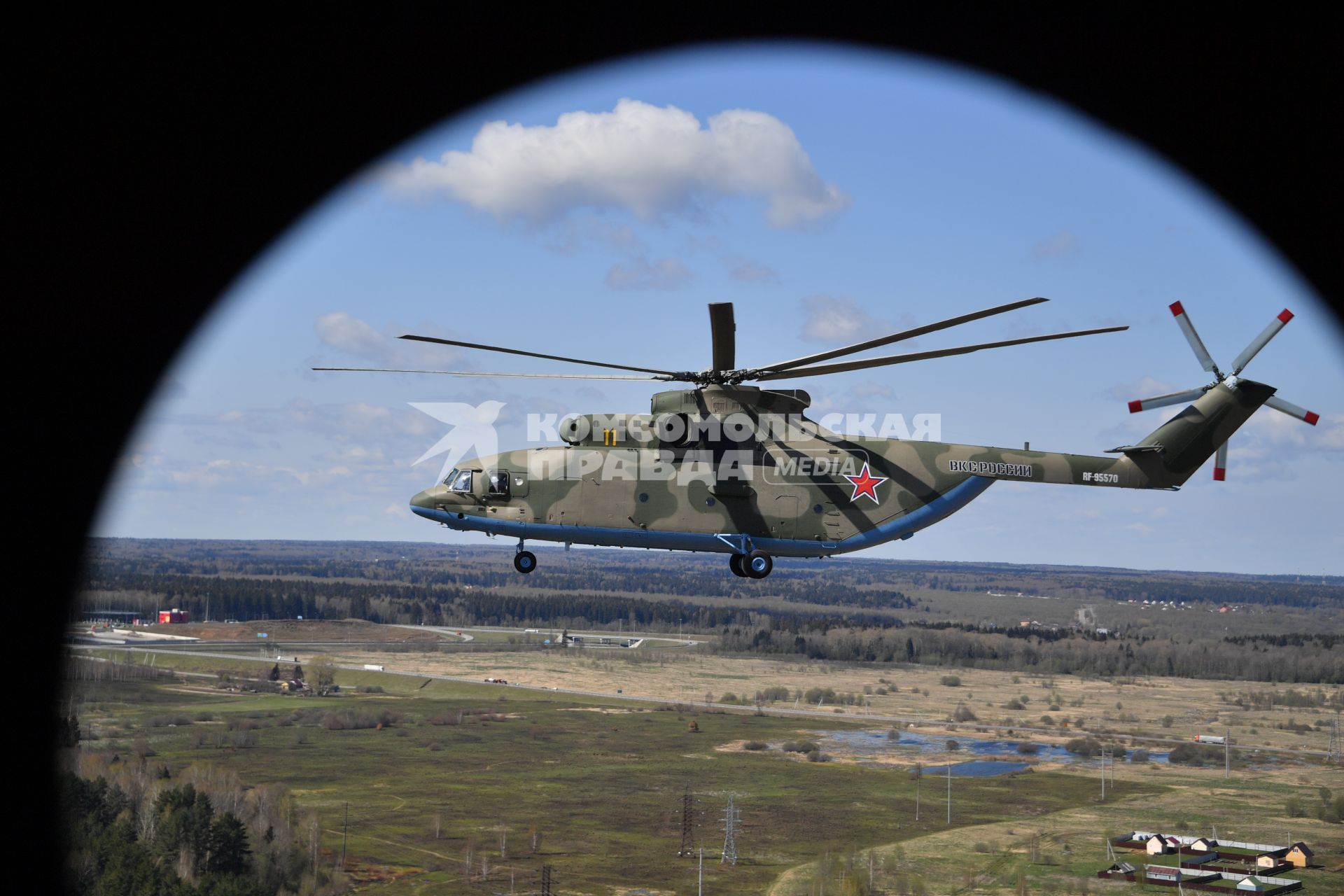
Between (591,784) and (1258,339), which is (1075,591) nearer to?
(591,784)

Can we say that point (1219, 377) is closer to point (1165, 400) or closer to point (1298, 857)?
point (1165, 400)

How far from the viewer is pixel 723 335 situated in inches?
759

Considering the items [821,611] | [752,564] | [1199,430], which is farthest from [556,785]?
[1199,430]

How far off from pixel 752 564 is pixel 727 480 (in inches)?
67.5

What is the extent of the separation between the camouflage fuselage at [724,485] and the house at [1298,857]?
2556 inches

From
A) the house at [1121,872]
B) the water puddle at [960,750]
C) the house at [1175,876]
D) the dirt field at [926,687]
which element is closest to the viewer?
the house at [1175,876]

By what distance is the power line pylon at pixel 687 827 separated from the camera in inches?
3233

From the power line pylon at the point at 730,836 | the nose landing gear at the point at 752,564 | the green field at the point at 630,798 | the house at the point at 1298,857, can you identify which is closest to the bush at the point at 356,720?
the green field at the point at 630,798

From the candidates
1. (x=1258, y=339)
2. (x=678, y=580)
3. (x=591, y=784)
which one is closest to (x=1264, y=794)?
(x=591, y=784)

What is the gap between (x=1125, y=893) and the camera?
221 feet

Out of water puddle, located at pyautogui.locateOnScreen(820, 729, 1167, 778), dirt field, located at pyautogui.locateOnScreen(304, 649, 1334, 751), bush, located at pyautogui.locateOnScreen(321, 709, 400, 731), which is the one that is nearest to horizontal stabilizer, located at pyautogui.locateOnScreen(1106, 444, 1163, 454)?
water puddle, located at pyautogui.locateOnScreen(820, 729, 1167, 778)

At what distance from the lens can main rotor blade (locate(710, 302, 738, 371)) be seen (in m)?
18.1

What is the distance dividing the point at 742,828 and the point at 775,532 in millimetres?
71570

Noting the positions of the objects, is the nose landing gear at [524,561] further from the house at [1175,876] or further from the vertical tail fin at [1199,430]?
the house at [1175,876]
